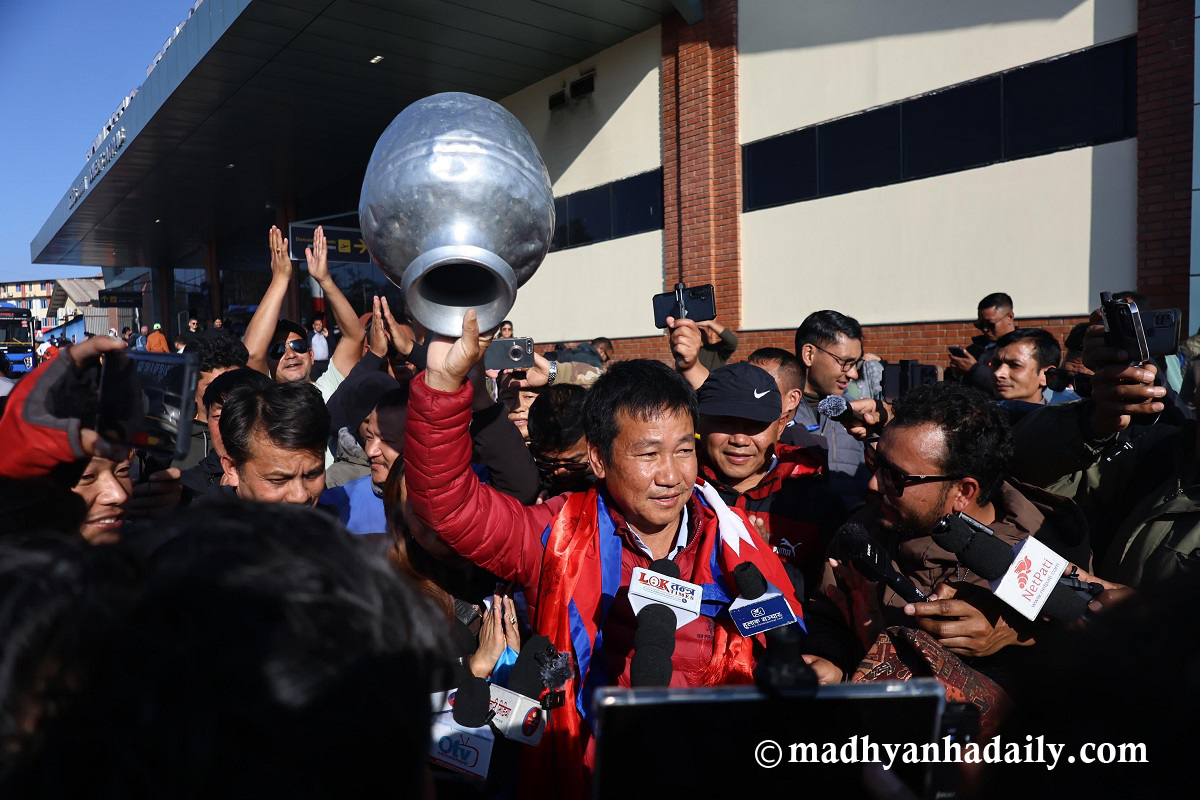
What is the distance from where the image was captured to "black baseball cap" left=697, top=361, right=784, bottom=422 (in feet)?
10.7

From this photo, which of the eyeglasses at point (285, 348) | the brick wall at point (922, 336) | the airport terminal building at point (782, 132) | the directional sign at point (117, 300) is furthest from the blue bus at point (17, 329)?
the brick wall at point (922, 336)

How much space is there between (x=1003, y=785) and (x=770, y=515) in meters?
2.11

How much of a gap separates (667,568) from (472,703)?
66cm

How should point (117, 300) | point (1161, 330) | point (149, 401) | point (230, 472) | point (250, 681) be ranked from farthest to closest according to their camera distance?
point (117, 300) < point (230, 472) < point (1161, 330) < point (149, 401) < point (250, 681)

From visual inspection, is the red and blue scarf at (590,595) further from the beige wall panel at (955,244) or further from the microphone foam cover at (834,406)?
the beige wall panel at (955,244)

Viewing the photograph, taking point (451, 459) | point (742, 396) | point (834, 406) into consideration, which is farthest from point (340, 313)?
point (834, 406)

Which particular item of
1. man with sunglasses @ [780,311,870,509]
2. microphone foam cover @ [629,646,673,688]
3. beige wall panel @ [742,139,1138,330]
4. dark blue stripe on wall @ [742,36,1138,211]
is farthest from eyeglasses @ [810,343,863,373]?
dark blue stripe on wall @ [742,36,1138,211]

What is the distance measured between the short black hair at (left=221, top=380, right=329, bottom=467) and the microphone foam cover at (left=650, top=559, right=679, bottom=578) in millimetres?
1357

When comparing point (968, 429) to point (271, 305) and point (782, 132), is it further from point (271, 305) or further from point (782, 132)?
point (782, 132)

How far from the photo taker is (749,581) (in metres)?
2.10

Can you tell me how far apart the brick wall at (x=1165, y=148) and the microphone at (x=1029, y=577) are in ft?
19.7

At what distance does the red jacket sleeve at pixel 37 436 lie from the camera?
1516 mm

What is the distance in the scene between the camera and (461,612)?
8.30 feet

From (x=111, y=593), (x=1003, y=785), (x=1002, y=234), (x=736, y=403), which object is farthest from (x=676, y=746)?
(x=1002, y=234)
